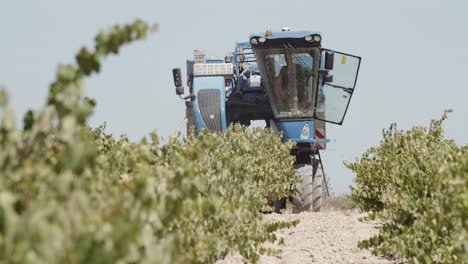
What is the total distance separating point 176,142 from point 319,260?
326cm

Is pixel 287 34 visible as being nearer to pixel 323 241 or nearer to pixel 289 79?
pixel 289 79

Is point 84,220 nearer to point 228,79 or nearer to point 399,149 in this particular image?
point 399,149

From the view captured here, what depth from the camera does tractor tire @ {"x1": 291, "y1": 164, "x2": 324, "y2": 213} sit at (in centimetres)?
1669

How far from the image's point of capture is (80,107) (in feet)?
9.71

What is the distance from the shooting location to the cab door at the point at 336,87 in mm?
16469

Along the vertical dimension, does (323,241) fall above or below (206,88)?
below

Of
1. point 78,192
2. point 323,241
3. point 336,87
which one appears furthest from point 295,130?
point 78,192

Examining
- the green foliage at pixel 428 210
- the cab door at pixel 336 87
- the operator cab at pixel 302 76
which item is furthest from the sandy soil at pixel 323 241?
the operator cab at pixel 302 76

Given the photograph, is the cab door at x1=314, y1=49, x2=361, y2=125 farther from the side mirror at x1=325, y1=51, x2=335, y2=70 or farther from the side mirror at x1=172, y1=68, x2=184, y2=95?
the side mirror at x1=172, y1=68, x2=184, y2=95

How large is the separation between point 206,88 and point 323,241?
6376 mm

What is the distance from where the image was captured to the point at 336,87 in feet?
56.0

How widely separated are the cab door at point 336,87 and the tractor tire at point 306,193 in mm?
993

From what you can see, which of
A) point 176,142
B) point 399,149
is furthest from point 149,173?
point 399,149

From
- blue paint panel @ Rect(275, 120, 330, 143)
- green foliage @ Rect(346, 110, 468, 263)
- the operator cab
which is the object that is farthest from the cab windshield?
green foliage @ Rect(346, 110, 468, 263)
